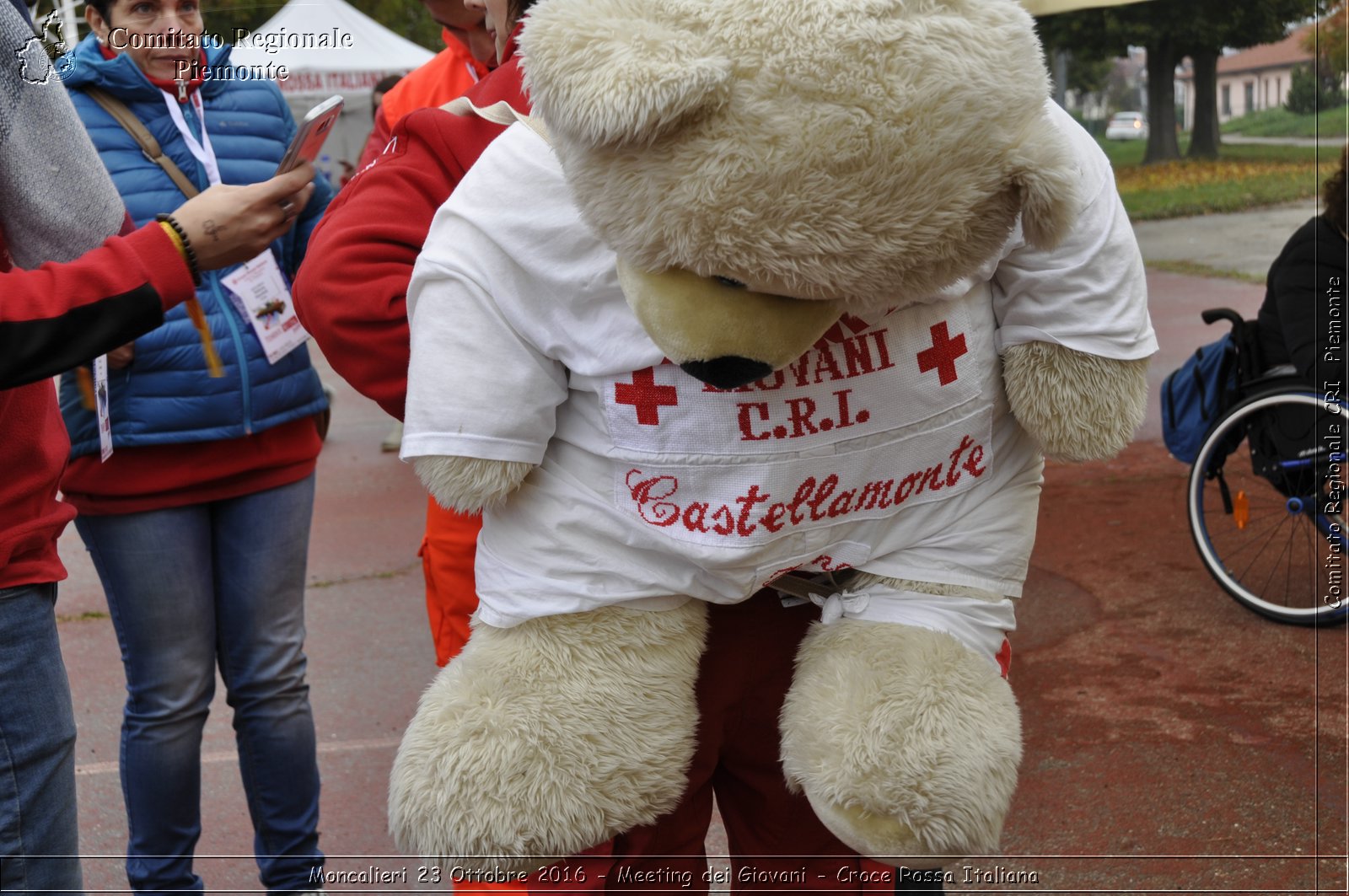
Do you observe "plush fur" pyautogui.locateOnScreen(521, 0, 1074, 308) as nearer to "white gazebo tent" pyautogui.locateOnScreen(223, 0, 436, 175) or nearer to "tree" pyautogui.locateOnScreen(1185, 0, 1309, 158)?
"tree" pyautogui.locateOnScreen(1185, 0, 1309, 158)

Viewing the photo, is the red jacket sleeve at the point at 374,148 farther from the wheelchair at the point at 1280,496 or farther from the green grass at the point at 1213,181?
the green grass at the point at 1213,181

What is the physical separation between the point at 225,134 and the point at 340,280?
1.52m

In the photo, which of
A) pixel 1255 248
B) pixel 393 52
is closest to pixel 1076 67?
pixel 1255 248

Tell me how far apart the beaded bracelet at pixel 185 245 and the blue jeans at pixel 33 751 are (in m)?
0.56

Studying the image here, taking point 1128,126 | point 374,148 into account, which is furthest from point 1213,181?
point 374,148

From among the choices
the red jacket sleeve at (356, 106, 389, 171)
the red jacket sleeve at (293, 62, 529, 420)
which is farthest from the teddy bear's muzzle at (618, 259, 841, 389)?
the red jacket sleeve at (356, 106, 389, 171)

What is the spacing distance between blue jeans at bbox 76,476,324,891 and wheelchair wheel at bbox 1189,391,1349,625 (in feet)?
11.2

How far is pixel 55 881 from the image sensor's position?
79.5 inches

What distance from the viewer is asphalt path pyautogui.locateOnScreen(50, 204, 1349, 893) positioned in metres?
3.31

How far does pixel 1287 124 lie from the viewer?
23.2 feet

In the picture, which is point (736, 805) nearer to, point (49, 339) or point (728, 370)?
point (728, 370)

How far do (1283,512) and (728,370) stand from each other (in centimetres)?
440

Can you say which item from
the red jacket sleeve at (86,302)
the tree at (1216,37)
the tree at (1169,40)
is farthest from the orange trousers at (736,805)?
the tree at (1169,40)

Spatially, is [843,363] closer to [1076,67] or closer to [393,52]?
[1076,67]
